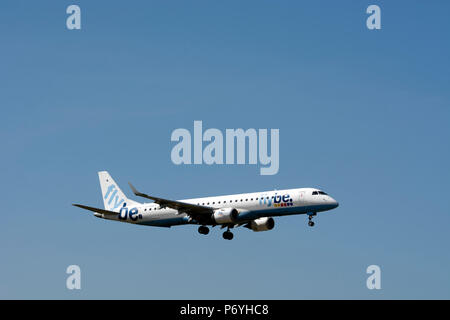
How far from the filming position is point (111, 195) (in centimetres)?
10375

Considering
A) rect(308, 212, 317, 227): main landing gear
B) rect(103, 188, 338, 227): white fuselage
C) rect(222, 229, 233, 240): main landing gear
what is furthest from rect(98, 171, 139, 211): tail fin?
rect(308, 212, 317, 227): main landing gear

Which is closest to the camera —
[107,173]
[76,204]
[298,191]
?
[298,191]

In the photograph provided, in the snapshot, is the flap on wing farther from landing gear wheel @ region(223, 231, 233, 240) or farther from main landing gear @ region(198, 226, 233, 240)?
landing gear wheel @ region(223, 231, 233, 240)

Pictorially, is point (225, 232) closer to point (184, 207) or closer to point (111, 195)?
point (184, 207)

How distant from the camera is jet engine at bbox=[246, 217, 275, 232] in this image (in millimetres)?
94500

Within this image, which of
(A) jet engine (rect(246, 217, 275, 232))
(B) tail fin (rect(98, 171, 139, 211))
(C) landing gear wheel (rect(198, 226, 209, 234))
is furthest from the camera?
(B) tail fin (rect(98, 171, 139, 211))

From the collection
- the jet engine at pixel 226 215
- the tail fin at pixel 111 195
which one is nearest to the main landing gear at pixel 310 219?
the jet engine at pixel 226 215

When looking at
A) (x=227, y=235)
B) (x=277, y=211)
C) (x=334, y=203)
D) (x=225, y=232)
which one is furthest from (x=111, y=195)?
(x=334, y=203)

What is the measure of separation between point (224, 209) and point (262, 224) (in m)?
6.20

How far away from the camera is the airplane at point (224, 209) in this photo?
85.9 meters
